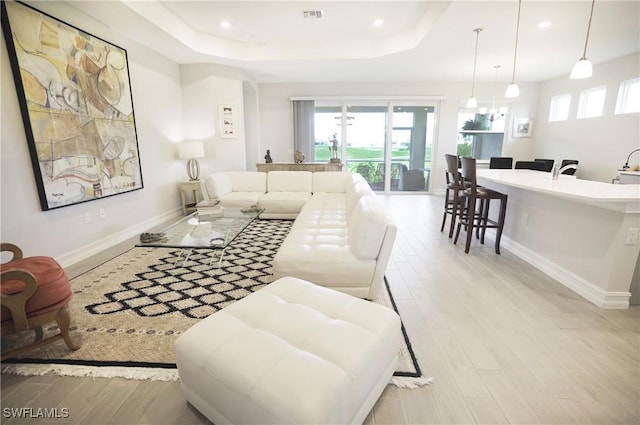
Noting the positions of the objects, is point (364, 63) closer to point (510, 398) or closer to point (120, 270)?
point (120, 270)

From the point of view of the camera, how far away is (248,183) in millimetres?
5031

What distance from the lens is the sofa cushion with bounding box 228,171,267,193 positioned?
5.02 m

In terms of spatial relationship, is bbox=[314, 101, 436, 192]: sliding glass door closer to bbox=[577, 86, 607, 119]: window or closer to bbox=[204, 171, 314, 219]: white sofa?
bbox=[204, 171, 314, 219]: white sofa

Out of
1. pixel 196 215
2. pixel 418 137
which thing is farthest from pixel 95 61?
pixel 418 137

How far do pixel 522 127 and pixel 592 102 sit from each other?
142 centimetres

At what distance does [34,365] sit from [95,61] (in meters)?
3.21

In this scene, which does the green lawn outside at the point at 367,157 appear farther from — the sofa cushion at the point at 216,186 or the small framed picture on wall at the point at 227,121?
the sofa cushion at the point at 216,186

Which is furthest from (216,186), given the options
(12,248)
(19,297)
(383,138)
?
(383,138)

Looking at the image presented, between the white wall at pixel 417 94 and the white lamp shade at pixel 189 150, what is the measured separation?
2.31 m

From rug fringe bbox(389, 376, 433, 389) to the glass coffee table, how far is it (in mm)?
1636

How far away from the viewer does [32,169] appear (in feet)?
8.57

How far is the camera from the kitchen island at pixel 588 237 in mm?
2111

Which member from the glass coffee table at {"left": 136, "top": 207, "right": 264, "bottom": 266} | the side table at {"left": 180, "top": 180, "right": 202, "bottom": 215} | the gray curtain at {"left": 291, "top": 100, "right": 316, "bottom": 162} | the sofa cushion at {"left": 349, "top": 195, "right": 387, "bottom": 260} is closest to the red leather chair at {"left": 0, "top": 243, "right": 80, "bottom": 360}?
the glass coffee table at {"left": 136, "top": 207, "right": 264, "bottom": 266}

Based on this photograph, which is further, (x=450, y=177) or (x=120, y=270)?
(x=450, y=177)
